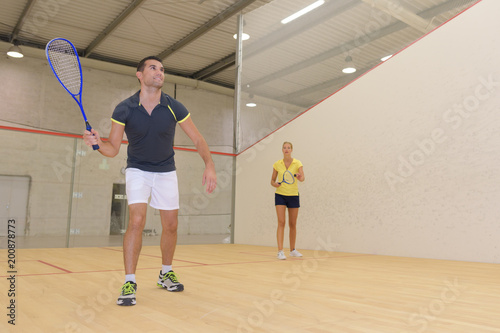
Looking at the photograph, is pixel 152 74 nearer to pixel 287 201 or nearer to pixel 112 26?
pixel 287 201

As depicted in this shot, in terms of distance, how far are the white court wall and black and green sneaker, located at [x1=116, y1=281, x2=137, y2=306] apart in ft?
9.20

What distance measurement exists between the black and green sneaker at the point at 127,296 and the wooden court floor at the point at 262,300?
37 millimetres

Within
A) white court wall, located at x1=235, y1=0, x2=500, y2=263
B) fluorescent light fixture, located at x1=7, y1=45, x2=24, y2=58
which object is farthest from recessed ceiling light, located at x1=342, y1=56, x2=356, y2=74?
fluorescent light fixture, located at x1=7, y1=45, x2=24, y2=58

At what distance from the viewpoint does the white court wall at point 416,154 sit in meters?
3.34

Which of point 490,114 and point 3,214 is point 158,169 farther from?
point 3,214

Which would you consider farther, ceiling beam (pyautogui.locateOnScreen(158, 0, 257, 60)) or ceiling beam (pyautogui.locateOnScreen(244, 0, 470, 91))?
ceiling beam (pyautogui.locateOnScreen(158, 0, 257, 60))

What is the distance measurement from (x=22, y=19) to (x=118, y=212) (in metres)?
4.34

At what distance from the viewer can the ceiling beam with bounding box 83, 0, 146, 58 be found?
669cm

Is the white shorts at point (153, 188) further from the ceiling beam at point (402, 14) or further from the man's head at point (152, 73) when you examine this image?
the ceiling beam at point (402, 14)

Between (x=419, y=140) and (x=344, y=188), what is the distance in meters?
0.95

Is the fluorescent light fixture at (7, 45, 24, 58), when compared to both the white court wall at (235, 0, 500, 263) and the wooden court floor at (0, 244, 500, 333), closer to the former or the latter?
the white court wall at (235, 0, 500, 263)

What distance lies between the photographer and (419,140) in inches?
148

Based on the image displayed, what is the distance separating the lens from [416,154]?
377cm

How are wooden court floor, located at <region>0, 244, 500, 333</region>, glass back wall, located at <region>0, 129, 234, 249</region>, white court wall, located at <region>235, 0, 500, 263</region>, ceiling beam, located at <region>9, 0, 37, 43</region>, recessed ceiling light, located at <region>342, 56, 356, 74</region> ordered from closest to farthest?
wooden court floor, located at <region>0, 244, 500, 333</region>
white court wall, located at <region>235, 0, 500, 263</region>
glass back wall, located at <region>0, 129, 234, 249</region>
recessed ceiling light, located at <region>342, 56, 356, 74</region>
ceiling beam, located at <region>9, 0, 37, 43</region>
